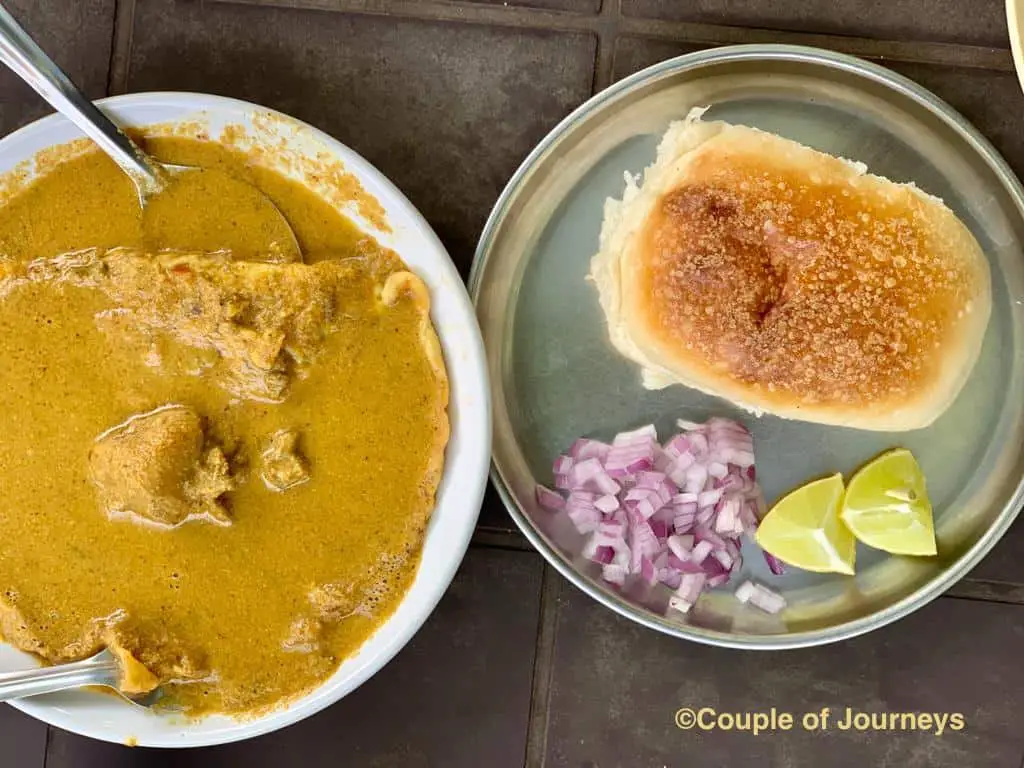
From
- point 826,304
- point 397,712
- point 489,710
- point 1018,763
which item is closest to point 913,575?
Answer: point 1018,763

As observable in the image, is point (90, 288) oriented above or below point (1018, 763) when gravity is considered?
above

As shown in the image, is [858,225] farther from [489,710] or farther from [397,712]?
[397,712]

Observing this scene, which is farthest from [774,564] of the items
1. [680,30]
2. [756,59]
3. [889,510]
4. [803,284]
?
[680,30]

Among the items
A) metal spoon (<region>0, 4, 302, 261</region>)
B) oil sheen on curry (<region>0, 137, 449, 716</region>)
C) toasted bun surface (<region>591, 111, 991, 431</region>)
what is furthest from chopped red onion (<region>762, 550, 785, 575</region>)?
metal spoon (<region>0, 4, 302, 261</region>)

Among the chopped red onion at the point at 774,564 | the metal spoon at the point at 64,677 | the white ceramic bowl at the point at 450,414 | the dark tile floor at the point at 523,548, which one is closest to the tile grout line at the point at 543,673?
the dark tile floor at the point at 523,548

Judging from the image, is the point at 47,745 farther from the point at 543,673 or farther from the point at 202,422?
the point at 543,673

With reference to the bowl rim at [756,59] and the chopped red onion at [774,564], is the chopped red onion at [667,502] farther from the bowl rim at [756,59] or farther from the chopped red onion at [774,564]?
the bowl rim at [756,59]

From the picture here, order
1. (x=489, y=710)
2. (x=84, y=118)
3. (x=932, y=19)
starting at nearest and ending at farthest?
(x=84, y=118)
(x=932, y=19)
(x=489, y=710)
